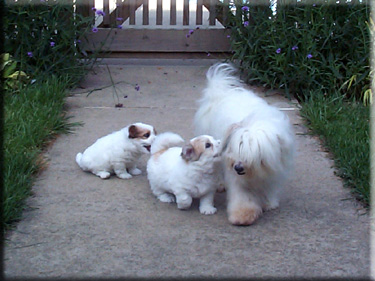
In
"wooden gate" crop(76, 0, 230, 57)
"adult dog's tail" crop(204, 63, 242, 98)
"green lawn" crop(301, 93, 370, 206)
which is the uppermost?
"wooden gate" crop(76, 0, 230, 57)

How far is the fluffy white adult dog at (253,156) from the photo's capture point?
382 cm

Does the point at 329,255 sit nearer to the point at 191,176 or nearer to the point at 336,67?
the point at 191,176

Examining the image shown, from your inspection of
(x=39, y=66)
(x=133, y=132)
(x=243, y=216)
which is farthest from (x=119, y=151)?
(x=39, y=66)

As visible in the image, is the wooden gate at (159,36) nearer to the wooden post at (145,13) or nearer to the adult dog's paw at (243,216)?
the wooden post at (145,13)

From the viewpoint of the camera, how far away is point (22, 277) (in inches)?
132

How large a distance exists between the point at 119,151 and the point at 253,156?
4.40 ft

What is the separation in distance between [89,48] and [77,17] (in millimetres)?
669

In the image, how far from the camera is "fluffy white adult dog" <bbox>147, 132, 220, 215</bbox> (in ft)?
13.4

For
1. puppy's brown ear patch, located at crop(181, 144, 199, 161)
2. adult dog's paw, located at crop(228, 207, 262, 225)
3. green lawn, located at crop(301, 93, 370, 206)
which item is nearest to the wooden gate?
green lawn, located at crop(301, 93, 370, 206)

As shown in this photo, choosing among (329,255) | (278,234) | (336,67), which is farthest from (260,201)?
(336,67)

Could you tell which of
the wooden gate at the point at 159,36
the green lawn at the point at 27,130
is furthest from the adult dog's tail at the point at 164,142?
the wooden gate at the point at 159,36

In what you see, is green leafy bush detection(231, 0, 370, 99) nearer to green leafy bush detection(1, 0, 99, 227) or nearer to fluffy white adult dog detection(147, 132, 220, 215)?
green leafy bush detection(1, 0, 99, 227)

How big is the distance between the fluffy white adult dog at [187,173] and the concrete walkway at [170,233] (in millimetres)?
92

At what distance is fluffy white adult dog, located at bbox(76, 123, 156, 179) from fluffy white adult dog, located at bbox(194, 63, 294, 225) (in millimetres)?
582
